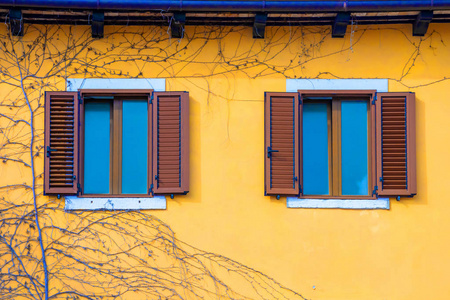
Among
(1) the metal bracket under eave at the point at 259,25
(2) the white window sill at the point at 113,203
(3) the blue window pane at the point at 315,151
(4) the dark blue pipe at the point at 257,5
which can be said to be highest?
(4) the dark blue pipe at the point at 257,5

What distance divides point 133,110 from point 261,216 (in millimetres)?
2046

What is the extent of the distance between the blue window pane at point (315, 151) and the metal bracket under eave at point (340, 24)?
941 mm

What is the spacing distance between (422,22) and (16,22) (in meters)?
4.92

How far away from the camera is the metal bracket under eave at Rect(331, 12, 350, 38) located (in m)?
8.11

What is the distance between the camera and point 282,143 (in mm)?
8125

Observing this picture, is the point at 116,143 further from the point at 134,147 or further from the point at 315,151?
the point at 315,151

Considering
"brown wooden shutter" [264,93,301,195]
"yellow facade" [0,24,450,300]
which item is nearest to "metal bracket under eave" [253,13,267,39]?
"yellow facade" [0,24,450,300]

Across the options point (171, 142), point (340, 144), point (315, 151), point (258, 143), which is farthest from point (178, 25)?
point (340, 144)

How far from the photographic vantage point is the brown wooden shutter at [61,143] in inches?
316

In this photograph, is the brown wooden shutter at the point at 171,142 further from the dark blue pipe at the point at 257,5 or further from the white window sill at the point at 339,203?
the white window sill at the point at 339,203

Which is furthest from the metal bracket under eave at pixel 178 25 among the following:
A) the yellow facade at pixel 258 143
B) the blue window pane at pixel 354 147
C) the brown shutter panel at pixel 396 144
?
the brown shutter panel at pixel 396 144

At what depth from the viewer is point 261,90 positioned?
27.3 ft

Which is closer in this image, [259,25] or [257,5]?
[257,5]

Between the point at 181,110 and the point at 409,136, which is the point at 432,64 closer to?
the point at 409,136
